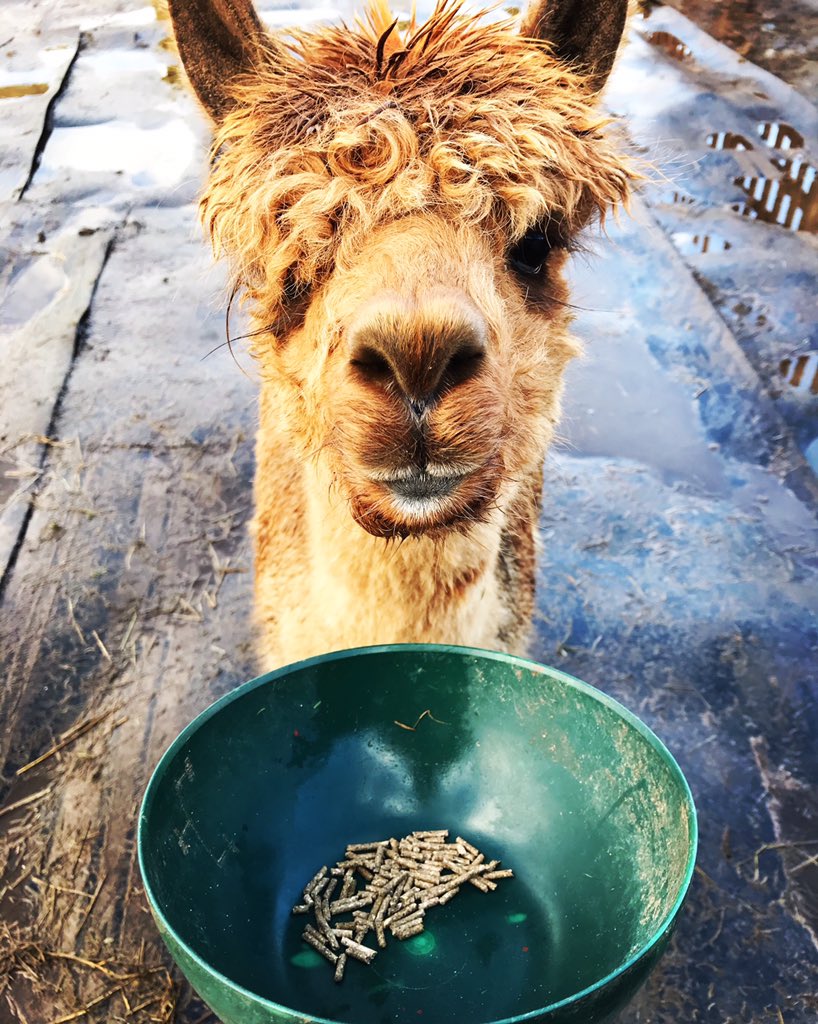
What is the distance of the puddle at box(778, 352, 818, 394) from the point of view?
5633mm

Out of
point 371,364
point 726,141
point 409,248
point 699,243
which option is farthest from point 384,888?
point 726,141

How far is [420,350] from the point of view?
1.66 meters

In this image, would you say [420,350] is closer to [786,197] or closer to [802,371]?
[802,371]

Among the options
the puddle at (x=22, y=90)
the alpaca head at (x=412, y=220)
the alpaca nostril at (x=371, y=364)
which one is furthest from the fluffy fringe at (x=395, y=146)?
the puddle at (x=22, y=90)

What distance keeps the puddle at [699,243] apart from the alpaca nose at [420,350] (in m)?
5.90

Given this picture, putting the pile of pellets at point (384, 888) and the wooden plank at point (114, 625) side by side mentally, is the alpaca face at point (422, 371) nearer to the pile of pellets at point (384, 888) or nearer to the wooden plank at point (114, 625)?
the pile of pellets at point (384, 888)

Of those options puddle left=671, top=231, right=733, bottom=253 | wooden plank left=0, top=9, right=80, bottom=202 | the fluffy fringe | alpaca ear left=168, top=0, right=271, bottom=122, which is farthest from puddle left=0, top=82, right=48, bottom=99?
the fluffy fringe

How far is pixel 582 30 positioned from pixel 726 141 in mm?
7002

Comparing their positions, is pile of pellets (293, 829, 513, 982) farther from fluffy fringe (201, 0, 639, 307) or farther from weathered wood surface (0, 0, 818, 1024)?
fluffy fringe (201, 0, 639, 307)

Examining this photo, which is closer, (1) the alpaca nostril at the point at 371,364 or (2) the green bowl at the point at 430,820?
(1) the alpaca nostril at the point at 371,364

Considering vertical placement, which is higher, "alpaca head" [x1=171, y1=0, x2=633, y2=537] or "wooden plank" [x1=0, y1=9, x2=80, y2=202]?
"alpaca head" [x1=171, y1=0, x2=633, y2=537]

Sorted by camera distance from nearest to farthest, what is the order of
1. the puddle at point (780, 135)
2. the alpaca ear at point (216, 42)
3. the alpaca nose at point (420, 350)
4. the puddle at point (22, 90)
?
the alpaca nose at point (420, 350)
the alpaca ear at point (216, 42)
the puddle at point (780, 135)
the puddle at point (22, 90)

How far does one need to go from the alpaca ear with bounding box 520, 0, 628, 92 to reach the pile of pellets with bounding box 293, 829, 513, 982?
2.17 meters

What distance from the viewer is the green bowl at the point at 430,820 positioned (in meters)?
1.95
